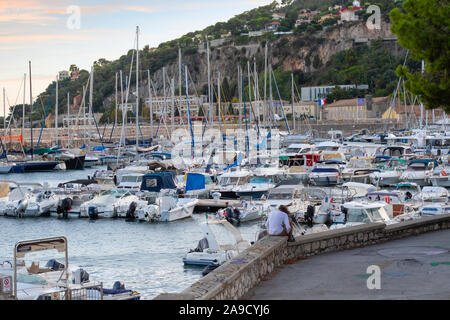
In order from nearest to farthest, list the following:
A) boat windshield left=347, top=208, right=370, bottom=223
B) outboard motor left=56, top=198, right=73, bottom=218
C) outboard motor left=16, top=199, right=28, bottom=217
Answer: boat windshield left=347, top=208, right=370, bottom=223
outboard motor left=56, top=198, right=73, bottom=218
outboard motor left=16, top=199, right=28, bottom=217

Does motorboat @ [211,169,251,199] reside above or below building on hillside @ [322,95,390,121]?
below

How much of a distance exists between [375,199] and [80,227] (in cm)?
1434

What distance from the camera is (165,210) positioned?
35812 mm

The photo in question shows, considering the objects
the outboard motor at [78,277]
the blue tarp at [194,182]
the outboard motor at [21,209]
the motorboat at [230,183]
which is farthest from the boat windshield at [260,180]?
the outboard motor at [78,277]

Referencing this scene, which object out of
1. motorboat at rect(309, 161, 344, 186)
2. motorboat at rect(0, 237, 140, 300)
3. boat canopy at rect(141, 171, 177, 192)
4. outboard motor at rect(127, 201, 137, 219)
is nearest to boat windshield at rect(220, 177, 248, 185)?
boat canopy at rect(141, 171, 177, 192)

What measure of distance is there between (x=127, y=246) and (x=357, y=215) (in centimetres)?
956

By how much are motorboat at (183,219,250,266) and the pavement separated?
8116mm

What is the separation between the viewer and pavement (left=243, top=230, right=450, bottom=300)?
38.1 feet

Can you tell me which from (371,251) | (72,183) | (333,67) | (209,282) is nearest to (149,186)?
(72,183)

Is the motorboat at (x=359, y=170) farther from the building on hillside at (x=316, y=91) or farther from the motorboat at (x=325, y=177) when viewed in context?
the building on hillside at (x=316, y=91)

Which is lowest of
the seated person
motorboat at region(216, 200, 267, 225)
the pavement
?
motorboat at region(216, 200, 267, 225)

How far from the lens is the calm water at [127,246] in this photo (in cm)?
2381

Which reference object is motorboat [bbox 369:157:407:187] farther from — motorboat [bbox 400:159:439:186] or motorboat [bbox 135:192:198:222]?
motorboat [bbox 135:192:198:222]

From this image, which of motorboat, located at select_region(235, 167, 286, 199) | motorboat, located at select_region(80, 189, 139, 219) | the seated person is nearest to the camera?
the seated person
